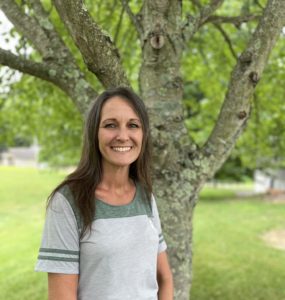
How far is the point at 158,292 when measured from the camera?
218cm

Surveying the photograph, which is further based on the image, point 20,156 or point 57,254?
point 20,156

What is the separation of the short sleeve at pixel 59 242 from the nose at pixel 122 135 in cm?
40

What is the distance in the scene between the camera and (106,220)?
5.91 ft

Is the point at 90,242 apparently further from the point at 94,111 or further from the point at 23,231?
the point at 23,231

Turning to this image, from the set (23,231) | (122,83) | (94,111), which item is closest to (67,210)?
(94,111)

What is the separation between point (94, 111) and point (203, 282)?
4941 mm

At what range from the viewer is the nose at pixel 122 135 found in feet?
6.23

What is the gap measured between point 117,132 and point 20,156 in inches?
1674

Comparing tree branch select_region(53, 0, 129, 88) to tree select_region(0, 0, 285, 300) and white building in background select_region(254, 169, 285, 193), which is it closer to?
tree select_region(0, 0, 285, 300)

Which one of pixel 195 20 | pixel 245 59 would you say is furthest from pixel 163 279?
pixel 195 20

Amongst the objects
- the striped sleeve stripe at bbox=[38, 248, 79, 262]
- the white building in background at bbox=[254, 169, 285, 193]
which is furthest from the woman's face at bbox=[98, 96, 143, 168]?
the white building in background at bbox=[254, 169, 285, 193]

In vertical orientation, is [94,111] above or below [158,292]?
above

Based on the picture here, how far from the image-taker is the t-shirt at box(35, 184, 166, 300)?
169 centimetres

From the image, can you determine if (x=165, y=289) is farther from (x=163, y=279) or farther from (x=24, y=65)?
(x=24, y=65)
